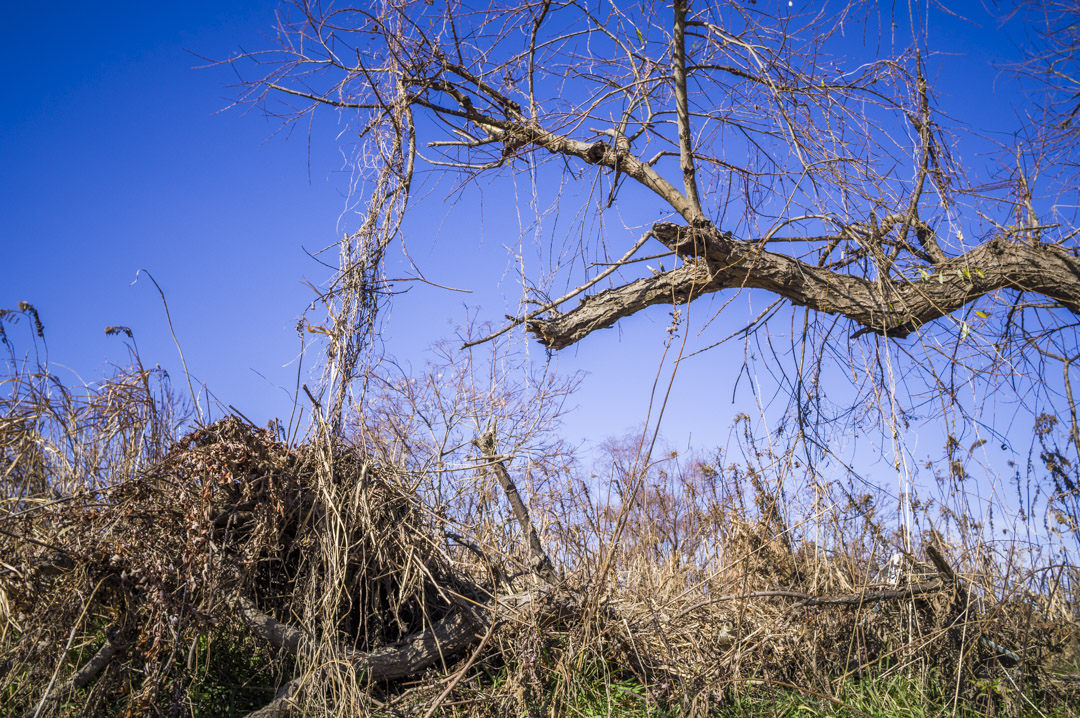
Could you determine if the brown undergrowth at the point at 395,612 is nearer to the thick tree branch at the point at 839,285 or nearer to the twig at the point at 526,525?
the twig at the point at 526,525

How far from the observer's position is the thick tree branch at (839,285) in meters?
3.84

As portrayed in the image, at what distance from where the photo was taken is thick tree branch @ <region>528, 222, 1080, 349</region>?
3.84 m

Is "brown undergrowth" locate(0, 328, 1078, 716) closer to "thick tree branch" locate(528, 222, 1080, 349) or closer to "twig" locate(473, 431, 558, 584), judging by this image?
"twig" locate(473, 431, 558, 584)

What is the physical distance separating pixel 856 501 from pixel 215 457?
11.3 feet

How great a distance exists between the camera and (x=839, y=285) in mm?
4148

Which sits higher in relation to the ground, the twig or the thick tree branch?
the thick tree branch

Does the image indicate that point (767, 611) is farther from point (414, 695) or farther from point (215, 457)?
point (215, 457)

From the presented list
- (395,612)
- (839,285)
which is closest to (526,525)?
(395,612)

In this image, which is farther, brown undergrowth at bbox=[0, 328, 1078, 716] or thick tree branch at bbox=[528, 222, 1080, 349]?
thick tree branch at bbox=[528, 222, 1080, 349]

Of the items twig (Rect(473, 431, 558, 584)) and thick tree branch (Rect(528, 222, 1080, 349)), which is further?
thick tree branch (Rect(528, 222, 1080, 349))

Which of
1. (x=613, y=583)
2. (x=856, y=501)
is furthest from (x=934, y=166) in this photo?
(x=613, y=583)

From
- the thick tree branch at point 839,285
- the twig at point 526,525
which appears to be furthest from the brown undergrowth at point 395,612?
the thick tree branch at point 839,285

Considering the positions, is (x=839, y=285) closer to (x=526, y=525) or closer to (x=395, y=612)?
(x=526, y=525)

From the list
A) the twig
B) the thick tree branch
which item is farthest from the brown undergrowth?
the thick tree branch
